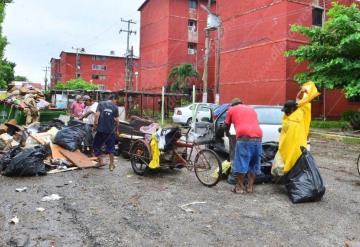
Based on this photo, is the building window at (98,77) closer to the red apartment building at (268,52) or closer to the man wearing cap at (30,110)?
the red apartment building at (268,52)

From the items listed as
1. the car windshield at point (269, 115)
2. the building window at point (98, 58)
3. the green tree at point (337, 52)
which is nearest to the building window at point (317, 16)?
the green tree at point (337, 52)

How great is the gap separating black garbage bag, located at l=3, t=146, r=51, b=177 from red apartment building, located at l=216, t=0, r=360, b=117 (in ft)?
64.9

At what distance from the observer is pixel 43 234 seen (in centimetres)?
496

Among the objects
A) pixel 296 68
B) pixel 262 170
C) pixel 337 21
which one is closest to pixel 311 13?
pixel 296 68

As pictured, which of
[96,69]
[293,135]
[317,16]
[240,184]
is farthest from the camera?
[96,69]

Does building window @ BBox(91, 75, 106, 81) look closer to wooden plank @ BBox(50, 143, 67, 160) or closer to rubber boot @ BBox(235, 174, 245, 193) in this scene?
wooden plank @ BBox(50, 143, 67, 160)

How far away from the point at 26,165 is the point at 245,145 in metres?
4.40

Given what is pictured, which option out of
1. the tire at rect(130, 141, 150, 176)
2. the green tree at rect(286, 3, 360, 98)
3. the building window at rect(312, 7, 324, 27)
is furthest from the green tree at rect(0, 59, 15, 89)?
the tire at rect(130, 141, 150, 176)

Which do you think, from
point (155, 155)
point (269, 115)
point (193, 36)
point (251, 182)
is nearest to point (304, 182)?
point (251, 182)

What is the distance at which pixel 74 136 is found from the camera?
10.5m

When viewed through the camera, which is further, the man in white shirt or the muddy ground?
the man in white shirt

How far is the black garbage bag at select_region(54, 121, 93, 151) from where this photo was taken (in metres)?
10.3

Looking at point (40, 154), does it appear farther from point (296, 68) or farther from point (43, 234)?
point (296, 68)

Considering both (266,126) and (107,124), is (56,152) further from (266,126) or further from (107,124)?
(266,126)
